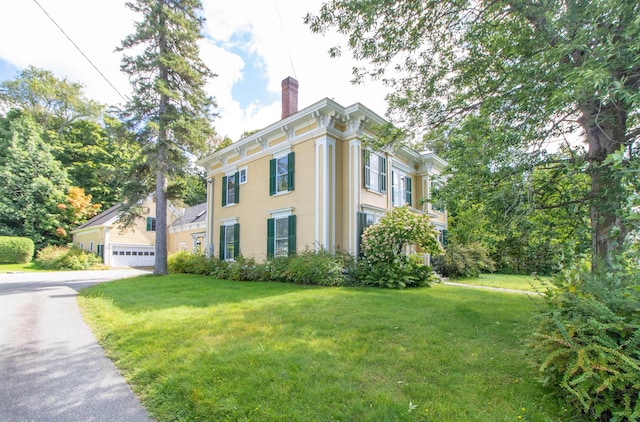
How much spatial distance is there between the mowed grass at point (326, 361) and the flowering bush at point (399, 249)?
334 cm

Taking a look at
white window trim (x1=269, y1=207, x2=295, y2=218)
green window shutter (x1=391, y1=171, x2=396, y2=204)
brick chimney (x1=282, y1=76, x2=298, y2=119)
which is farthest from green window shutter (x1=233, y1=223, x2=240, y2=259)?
green window shutter (x1=391, y1=171, x2=396, y2=204)

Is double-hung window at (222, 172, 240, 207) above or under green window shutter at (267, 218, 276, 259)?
above

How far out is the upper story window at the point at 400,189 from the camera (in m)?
13.4

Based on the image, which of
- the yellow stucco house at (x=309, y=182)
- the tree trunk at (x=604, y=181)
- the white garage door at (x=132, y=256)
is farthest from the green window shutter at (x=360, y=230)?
the white garage door at (x=132, y=256)

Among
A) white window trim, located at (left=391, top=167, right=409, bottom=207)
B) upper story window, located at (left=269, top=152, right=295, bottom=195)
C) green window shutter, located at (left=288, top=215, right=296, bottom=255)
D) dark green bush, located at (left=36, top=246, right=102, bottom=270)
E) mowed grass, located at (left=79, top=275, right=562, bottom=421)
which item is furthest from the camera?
dark green bush, located at (left=36, top=246, right=102, bottom=270)

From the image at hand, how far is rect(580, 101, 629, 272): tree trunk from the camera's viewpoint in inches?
143

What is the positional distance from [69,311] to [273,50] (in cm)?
779

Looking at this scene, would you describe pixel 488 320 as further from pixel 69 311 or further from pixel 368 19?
pixel 69 311

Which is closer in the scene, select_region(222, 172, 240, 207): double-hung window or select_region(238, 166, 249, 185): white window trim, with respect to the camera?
select_region(238, 166, 249, 185): white window trim

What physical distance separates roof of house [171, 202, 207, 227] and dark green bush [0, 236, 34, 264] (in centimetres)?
1018

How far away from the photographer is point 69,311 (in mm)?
6355

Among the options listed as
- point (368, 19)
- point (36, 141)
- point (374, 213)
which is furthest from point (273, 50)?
point (36, 141)

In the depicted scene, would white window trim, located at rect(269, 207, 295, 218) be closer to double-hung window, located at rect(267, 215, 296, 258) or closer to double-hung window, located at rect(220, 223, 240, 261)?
double-hung window, located at rect(267, 215, 296, 258)

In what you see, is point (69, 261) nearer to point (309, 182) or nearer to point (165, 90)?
point (165, 90)
